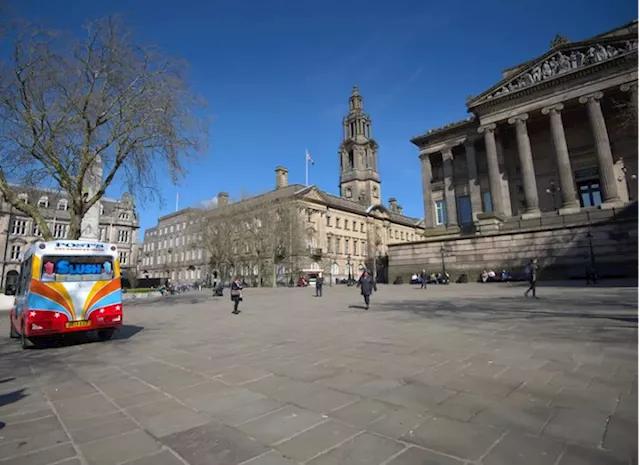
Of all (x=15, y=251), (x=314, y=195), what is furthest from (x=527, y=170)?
(x=15, y=251)

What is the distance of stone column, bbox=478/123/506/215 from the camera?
114ft

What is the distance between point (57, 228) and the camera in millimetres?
56188

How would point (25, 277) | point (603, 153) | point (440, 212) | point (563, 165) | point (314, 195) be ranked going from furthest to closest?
point (314, 195)
point (440, 212)
point (563, 165)
point (603, 153)
point (25, 277)

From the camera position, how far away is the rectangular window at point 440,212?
1701 inches

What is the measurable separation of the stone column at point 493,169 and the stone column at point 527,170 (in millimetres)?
2160

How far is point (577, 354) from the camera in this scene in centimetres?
540

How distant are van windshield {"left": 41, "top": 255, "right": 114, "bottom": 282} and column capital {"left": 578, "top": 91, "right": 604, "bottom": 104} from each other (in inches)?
1534

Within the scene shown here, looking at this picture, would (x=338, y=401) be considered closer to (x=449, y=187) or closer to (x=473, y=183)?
(x=473, y=183)

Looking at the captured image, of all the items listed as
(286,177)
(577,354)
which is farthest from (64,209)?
(577,354)

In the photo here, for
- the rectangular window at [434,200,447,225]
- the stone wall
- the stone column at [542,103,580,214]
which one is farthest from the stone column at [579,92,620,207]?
the rectangular window at [434,200,447,225]

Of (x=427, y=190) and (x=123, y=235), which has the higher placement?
(x=427, y=190)

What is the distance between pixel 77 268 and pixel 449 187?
133 ft

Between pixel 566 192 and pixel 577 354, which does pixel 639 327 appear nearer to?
pixel 577 354

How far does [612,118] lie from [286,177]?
48.2 metres
